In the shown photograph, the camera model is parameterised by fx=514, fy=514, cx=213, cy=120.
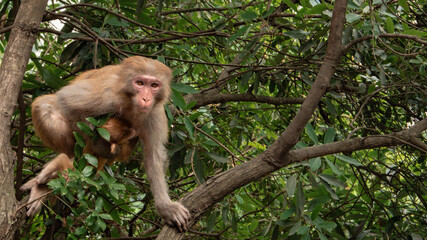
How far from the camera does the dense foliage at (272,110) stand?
4.02 metres

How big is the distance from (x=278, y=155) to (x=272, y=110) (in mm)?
2804

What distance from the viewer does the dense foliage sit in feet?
13.2

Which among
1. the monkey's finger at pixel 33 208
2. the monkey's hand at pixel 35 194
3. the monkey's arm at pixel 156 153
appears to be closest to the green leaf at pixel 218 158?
the monkey's arm at pixel 156 153

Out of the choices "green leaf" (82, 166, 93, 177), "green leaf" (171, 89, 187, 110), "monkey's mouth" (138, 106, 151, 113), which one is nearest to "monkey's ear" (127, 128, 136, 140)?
"monkey's mouth" (138, 106, 151, 113)

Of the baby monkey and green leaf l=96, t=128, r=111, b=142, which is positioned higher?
green leaf l=96, t=128, r=111, b=142

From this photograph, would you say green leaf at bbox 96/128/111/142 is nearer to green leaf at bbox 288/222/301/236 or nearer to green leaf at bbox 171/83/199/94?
green leaf at bbox 171/83/199/94

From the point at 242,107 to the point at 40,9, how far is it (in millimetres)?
2795

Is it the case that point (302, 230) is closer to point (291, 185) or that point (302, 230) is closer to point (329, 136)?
point (291, 185)

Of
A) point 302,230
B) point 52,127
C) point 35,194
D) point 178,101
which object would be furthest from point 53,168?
point 302,230

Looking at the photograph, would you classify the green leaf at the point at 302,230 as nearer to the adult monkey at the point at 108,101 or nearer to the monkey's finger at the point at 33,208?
the adult monkey at the point at 108,101

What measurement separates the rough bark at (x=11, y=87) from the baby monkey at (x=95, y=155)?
0.29m

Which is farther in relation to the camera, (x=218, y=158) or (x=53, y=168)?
(x=218, y=158)

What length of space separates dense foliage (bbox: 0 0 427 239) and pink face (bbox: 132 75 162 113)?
0.57ft

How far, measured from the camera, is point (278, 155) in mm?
3305
